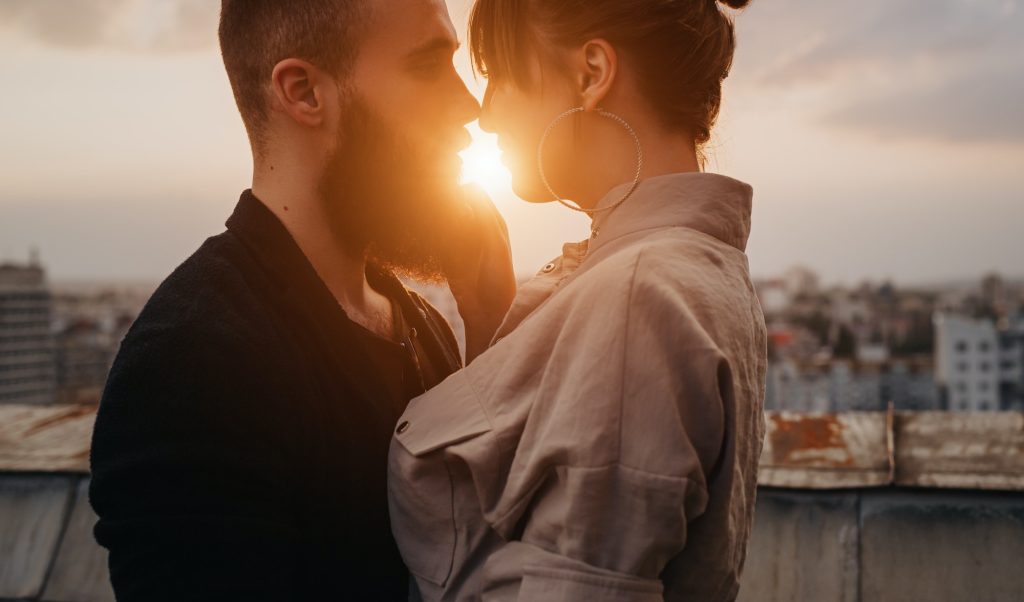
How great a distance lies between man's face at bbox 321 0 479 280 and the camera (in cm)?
196

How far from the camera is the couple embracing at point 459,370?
46.1 inches

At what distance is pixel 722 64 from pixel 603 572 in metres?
0.92

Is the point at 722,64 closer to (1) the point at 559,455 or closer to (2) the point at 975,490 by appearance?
(1) the point at 559,455

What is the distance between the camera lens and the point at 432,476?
1.40 m

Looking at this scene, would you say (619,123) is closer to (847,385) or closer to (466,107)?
(466,107)

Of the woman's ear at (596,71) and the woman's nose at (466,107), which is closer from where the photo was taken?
the woman's ear at (596,71)

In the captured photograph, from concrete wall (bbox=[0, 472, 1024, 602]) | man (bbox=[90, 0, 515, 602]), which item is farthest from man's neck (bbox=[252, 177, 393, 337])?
concrete wall (bbox=[0, 472, 1024, 602])

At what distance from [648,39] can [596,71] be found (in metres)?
0.10

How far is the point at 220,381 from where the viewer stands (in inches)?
59.4

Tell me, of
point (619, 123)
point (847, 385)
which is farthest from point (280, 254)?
point (847, 385)

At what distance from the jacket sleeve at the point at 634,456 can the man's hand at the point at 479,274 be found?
0.92 m

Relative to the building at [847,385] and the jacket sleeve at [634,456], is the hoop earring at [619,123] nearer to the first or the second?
the jacket sleeve at [634,456]

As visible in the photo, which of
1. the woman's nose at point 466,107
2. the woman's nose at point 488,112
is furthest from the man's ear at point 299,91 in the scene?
the woman's nose at point 488,112

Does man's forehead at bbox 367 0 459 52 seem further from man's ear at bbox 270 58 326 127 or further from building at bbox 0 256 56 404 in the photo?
building at bbox 0 256 56 404
